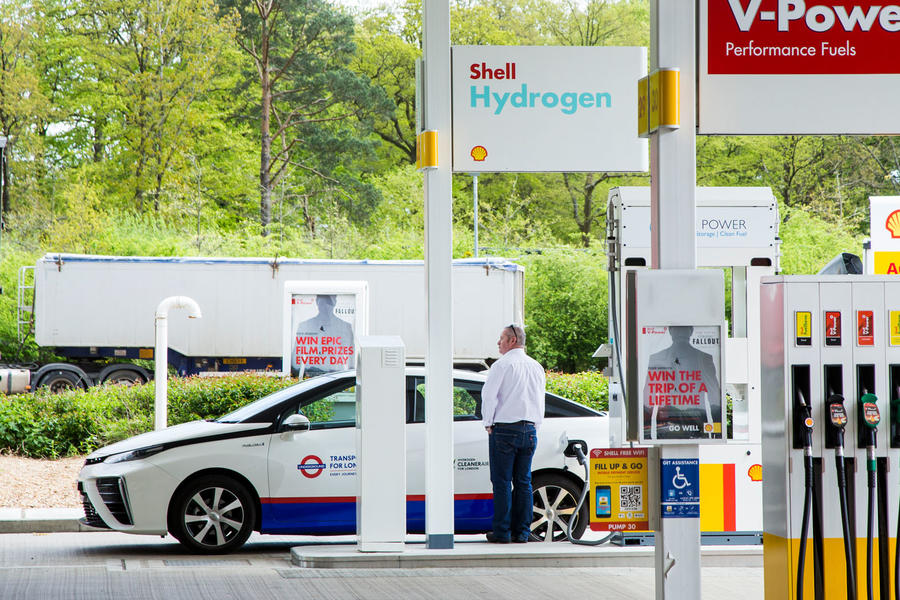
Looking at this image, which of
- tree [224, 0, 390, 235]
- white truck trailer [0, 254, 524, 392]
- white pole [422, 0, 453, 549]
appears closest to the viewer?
white pole [422, 0, 453, 549]

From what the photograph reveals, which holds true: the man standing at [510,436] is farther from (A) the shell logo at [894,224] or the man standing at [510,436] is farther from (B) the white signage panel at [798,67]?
(A) the shell logo at [894,224]

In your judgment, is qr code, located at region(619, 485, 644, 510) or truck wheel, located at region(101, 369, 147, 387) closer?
qr code, located at region(619, 485, 644, 510)

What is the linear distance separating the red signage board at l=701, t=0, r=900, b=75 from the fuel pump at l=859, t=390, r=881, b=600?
1719mm

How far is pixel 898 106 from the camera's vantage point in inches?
233

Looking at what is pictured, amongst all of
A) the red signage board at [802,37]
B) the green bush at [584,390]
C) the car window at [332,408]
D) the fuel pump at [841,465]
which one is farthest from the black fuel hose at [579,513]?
the green bush at [584,390]

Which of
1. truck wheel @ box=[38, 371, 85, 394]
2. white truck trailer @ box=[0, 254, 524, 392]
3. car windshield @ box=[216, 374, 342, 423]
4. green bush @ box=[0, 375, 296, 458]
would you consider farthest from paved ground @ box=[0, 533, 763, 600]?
white truck trailer @ box=[0, 254, 524, 392]

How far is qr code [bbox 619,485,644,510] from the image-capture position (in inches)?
217

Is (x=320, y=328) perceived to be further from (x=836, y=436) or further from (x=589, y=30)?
(x=589, y=30)

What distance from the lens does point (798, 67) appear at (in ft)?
19.0

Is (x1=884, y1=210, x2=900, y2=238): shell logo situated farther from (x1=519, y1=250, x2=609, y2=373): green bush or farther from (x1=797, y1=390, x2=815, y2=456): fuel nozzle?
(x1=519, y1=250, x2=609, y2=373): green bush

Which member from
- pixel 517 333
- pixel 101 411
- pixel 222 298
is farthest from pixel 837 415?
pixel 222 298

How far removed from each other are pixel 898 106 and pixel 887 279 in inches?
37.7

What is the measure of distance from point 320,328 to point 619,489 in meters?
11.7

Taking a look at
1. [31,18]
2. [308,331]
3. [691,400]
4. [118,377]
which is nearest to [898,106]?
[691,400]
